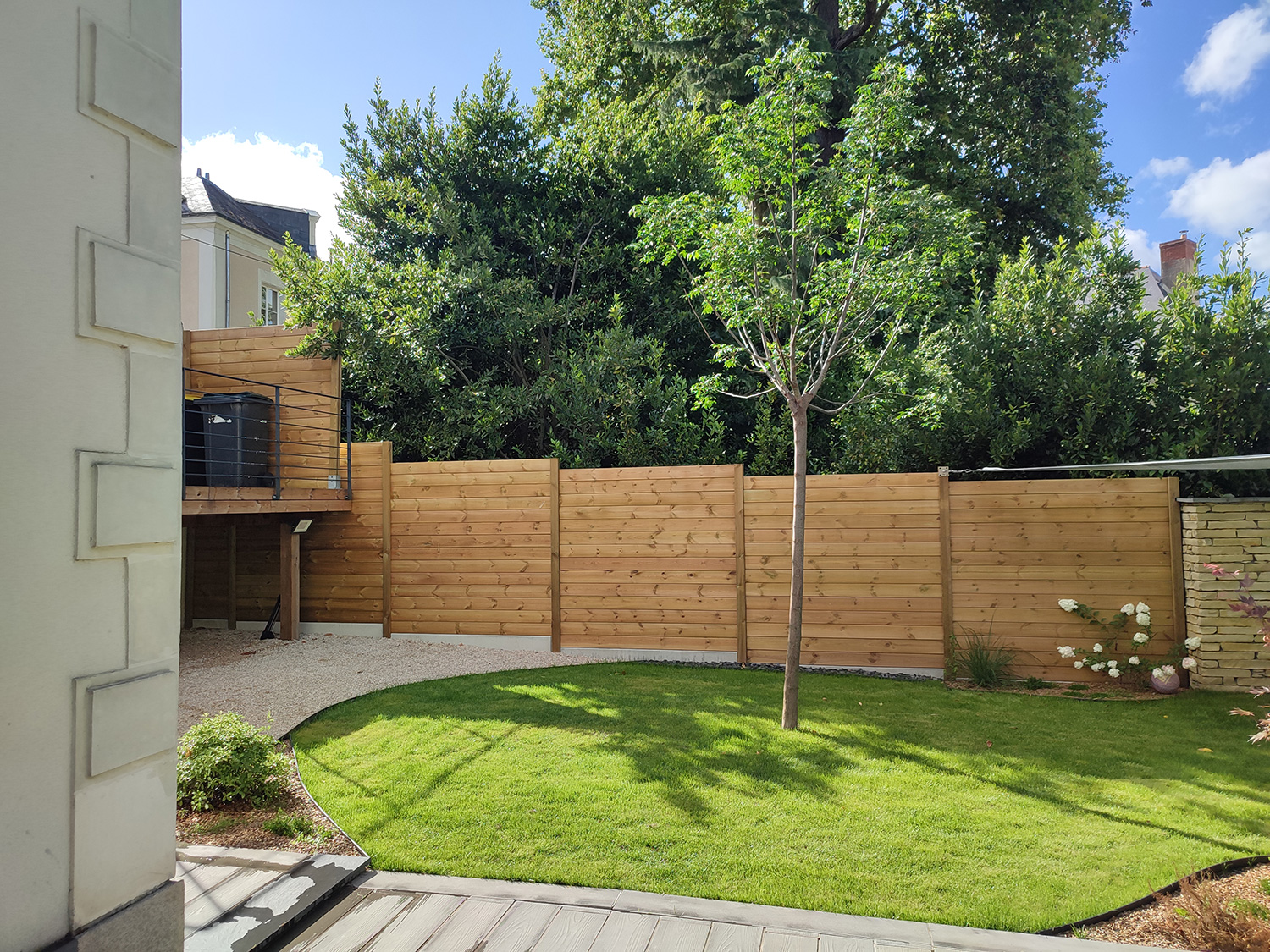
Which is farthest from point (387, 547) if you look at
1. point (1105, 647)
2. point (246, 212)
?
point (246, 212)

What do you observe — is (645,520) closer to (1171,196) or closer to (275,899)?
(275,899)

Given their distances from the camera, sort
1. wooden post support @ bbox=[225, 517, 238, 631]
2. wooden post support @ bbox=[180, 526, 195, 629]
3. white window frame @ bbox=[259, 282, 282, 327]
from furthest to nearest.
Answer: white window frame @ bbox=[259, 282, 282, 327]
wooden post support @ bbox=[180, 526, 195, 629]
wooden post support @ bbox=[225, 517, 238, 631]

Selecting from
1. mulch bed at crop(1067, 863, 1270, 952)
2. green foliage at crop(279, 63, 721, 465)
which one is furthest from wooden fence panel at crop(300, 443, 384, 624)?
mulch bed at crop(1067, 863, 1270, 952)

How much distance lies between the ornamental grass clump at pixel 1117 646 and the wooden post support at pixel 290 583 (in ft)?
27.0

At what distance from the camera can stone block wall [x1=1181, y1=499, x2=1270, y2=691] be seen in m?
6.34

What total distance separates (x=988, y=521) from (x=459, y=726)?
5198 millimetres

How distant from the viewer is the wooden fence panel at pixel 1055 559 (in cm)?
678

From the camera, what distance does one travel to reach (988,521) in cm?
711

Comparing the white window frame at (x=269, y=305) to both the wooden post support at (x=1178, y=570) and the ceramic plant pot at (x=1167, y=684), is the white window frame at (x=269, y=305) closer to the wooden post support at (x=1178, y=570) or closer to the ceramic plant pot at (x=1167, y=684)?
the wooden post support at (x=1178, y=570)

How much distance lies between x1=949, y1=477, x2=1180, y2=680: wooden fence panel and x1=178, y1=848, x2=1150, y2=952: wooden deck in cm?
471

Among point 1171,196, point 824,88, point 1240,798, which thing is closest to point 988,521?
point 1240,798

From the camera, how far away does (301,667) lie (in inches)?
292

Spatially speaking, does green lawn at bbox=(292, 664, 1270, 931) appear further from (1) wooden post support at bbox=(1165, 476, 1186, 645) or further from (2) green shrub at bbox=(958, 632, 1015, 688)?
(1) wooden post support at bbox=(1165, 476, 1186, 645)

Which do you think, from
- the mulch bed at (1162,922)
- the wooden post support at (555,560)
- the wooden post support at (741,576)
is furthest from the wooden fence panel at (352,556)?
the mulch bed at (1162,922)
